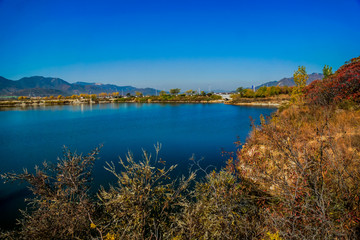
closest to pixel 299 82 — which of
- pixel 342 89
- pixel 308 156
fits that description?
pixel 342 89

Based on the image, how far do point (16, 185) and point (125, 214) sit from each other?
9.47 m

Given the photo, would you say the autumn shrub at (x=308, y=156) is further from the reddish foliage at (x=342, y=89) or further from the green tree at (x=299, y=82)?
the green tree at (x=299, y=82)

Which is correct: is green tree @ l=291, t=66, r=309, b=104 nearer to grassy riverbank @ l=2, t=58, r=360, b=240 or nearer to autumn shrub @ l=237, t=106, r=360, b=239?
autumn shrub @ l=237, t=106, r=360, b=239

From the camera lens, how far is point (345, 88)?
11.9 m

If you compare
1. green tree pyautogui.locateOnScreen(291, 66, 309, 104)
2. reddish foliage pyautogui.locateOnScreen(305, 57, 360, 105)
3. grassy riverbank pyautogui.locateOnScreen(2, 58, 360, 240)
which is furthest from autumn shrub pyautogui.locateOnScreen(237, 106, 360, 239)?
green tree pyautogui.locateOnScreen(291, 66, 309, 104)

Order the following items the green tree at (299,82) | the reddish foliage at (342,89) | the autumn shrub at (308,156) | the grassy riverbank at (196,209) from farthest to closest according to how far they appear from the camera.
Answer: the green tree at (299,82) < the reddish foliage at (342,89) < the autumn shrub at (308,156) < the grassy riverbank at (196,209)

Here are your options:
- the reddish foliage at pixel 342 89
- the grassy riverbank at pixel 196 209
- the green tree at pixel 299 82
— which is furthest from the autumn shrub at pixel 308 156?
the green tree at pixel 299 82

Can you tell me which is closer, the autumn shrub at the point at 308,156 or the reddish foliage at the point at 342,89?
the autumn shrub at the point at 308,156

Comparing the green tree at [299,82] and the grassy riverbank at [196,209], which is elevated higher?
the green tree at [299,82]

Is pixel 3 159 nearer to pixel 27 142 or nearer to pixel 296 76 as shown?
pixel 27 142

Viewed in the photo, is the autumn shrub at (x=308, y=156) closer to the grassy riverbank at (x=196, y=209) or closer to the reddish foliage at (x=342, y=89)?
the grassy riverbank at (x=196, y=209)

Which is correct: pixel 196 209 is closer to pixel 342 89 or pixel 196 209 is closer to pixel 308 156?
pixel 308 156

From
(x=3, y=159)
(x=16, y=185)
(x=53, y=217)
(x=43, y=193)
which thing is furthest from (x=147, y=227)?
(x=3, y=159)

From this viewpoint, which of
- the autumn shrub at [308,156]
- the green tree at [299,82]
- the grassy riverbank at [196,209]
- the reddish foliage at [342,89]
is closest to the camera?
the grassy riverbank at [196,209]
